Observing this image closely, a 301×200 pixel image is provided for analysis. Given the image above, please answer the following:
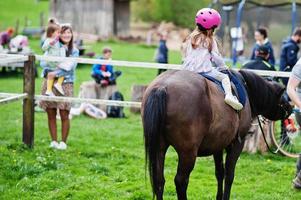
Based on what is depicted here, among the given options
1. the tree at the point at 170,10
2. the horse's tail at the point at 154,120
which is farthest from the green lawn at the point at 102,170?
the tree at the point at 170,10

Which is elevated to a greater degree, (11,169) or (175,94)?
(175,94)

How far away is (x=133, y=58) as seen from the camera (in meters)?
25.1

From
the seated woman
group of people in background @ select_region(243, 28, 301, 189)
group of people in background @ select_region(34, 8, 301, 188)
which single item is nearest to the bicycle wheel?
group of people in background @ select_region(243, 28, 301, 189)

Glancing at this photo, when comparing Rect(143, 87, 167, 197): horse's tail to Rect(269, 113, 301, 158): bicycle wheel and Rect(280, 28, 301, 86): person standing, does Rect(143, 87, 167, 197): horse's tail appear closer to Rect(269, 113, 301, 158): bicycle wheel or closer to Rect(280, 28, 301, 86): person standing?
Rect(269, 113, 301, 158): bicycle wheel

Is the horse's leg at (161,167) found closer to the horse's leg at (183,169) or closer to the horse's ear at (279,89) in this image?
the horse's leg at (183,169)

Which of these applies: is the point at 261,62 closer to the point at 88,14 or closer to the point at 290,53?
the point at 290,53

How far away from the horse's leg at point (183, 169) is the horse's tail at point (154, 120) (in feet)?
0.75

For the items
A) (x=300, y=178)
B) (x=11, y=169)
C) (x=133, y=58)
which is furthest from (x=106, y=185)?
(x=133, y=58)

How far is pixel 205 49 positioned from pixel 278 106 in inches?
60.7

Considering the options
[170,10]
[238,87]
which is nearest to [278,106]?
[238,87]

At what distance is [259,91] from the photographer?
6.38 meters

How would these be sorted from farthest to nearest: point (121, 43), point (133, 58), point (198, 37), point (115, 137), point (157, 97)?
1. point (121, 43)
2. point (133, 58)
3. point (115, 137)
4. point (198, 37)
5. point (157, 97)

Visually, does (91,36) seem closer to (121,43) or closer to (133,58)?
(121,43)

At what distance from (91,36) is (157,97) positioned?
29.4 meters
